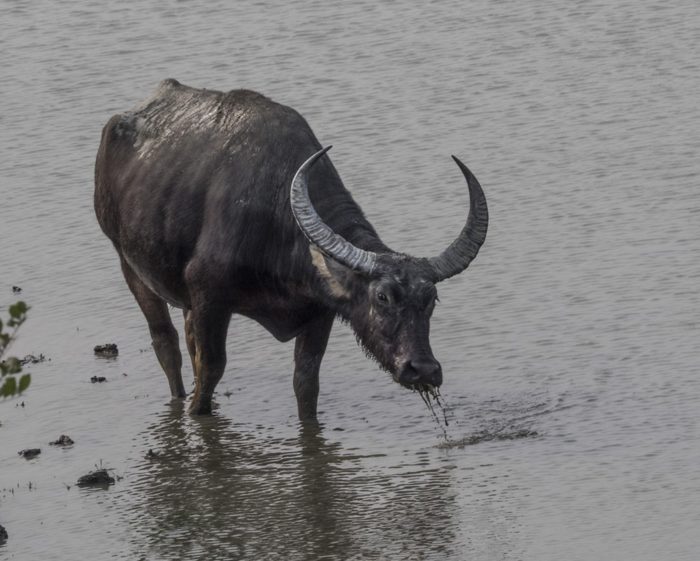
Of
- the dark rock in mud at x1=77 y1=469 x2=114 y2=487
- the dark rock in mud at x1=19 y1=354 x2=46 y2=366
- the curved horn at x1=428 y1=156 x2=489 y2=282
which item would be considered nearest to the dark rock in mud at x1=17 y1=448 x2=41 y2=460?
the dark rock in mud at x1=77 y1=469 x2=114 y2=487

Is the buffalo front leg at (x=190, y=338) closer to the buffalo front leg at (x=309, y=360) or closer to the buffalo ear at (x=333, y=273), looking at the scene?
the buffalo front leg at (x=309, y=360)

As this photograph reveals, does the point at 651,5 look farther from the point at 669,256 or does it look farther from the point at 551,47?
the point at 669,256

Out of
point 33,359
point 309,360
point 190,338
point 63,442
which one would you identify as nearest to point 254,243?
point 309,360

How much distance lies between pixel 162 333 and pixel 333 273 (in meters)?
2.19

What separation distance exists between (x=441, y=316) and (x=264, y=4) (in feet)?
36.7

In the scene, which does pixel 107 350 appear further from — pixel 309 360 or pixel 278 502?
pixel 278 502

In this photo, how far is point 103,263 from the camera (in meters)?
14.7

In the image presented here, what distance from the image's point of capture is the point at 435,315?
41.9 feet

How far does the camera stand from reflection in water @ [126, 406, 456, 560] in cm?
909

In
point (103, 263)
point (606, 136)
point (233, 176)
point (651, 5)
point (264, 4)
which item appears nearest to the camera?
point (233, 176)

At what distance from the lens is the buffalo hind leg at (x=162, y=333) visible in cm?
1197

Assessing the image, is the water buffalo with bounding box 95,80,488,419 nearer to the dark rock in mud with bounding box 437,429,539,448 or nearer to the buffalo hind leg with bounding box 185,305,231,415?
the buffalo hind leg with bounding box 185,305,231,415

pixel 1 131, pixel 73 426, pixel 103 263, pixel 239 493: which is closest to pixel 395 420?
pixel 239 493

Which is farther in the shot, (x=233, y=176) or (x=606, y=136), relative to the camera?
(x=606, y=136)
